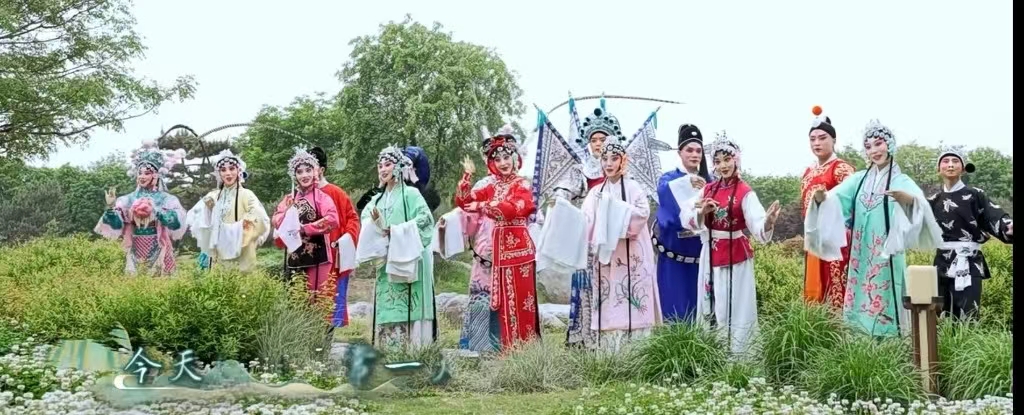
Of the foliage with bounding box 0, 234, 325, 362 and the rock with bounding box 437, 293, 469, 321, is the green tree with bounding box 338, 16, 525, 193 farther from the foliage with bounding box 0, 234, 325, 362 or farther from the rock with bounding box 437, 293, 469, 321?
the foliage with bounding box 0, 234, 325, 362

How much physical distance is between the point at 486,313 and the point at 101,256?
267 inches

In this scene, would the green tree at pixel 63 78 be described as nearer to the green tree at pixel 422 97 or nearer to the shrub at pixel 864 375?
the green tree at pixel 422 97

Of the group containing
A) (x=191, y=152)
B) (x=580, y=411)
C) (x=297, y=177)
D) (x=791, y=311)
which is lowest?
(x=580, y=411)

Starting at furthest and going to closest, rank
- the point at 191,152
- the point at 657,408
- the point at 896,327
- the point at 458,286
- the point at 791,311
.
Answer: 1. the point at 191,152
2. the point at 458,286
3. the point at 896,327
4. the point at 791,311
5. the point at 657,408

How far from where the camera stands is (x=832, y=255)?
664 centimetres

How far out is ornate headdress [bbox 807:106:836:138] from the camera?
745 cm

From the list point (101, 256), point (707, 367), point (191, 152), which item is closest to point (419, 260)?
point (707, 367)

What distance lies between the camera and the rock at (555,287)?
13609mm

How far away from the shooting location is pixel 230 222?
28.2 ft

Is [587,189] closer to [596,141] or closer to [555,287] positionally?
[596,141]

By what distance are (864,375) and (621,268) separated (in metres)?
2.26

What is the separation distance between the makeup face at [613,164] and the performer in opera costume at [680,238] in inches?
19.4

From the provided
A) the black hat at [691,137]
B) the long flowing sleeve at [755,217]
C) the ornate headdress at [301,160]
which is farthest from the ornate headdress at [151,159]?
the long flowing sleeve at [755,217]

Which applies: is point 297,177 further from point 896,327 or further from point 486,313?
point 896,327
